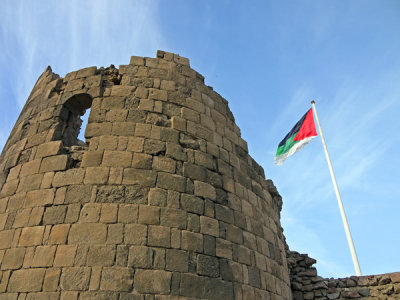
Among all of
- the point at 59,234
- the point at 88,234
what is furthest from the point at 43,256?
the point at 88,234

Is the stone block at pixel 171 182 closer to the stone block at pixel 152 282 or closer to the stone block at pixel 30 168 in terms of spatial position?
the stone block at pixel 152 282

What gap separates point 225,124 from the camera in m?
6.16

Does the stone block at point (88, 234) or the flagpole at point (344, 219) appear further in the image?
the flagpole at point (344, 219)

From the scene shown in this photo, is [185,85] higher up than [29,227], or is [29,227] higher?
[185,85]

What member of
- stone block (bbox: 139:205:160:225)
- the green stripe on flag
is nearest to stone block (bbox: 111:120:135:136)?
stone block (bbox: 139:205:160:225)

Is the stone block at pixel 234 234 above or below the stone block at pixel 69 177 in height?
below

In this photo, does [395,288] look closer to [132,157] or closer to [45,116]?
[132,157]

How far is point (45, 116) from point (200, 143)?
2676 mm

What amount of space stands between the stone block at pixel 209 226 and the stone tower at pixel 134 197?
2cm

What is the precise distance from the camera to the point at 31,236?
13.7 feet

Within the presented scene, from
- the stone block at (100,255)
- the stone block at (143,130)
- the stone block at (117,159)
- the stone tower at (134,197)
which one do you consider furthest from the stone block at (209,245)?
the stone block at (143,130)

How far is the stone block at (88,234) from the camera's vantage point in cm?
395

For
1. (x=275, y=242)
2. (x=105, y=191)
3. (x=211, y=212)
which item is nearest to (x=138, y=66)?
(x=105, y=191)

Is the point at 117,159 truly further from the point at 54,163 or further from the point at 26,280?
the point at 26,280
